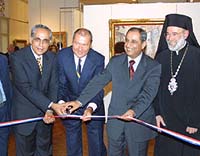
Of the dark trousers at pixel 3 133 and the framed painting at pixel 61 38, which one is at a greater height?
the framed painting at pixel 61 38

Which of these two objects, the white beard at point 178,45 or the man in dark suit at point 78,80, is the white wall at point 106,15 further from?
the white beard at point 178,45

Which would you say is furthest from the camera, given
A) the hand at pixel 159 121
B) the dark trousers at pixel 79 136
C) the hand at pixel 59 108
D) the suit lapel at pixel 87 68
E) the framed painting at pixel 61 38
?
the framed painting at pixel 61 38

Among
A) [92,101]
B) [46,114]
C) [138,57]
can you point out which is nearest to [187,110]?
[138,57]

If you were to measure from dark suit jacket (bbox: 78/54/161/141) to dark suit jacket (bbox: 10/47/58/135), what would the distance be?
0.62 meters

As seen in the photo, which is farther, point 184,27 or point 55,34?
point 55,34

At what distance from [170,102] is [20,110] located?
1506mm

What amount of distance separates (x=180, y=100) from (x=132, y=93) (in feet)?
1.54

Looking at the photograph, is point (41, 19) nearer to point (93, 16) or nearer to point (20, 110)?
point (93, 16)

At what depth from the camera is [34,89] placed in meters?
3.52

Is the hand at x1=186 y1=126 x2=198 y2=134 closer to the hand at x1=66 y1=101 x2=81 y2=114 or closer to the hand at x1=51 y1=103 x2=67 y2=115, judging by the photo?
the hand at x1=66 y1=101 x2=81 y2=114

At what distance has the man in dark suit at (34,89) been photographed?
349 centimetres

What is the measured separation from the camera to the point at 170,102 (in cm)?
Answer: 339

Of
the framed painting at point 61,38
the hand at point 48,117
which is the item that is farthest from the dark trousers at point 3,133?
the framed painting at point 61,38

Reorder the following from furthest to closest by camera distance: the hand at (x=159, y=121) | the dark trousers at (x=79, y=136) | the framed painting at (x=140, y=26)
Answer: the framed painting at (x=140, y=26), the dark trousers at (x=79, y=136), the hand at (x=159, y=121)
